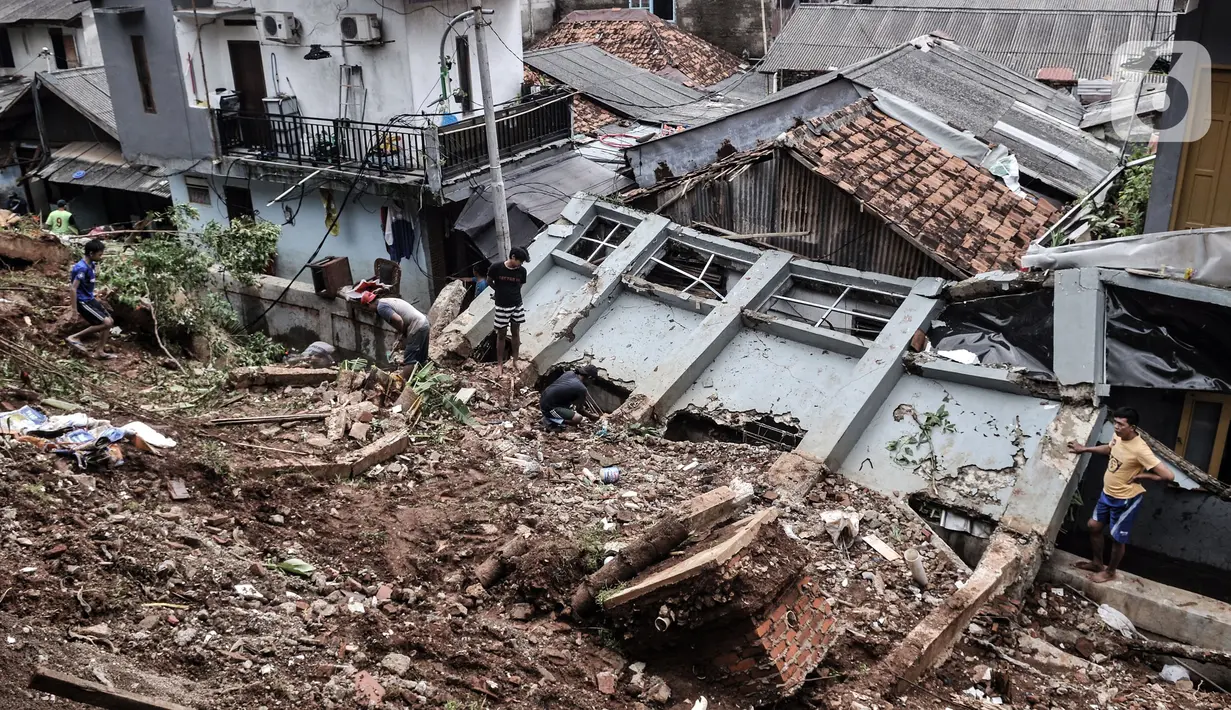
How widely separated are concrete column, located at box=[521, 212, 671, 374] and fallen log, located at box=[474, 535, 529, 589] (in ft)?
13.3

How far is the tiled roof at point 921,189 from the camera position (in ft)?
32.7

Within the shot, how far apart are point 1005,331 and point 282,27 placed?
42.0 ft

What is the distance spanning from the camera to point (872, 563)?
669 cm

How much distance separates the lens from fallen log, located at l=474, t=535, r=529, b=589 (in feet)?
19.2

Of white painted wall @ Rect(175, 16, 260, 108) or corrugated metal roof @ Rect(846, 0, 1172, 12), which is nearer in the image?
white painted wall @ Rect(175, 16, 260, 108)

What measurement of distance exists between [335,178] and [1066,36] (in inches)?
688

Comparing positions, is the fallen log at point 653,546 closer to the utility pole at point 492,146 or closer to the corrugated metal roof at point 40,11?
the utility pole at point 492,146

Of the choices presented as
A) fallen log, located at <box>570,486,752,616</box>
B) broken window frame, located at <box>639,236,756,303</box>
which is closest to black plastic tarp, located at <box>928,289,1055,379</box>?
broken window frame, located at <box>639,236,756,303</box>

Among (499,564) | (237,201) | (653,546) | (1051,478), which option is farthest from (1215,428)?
(237,201)

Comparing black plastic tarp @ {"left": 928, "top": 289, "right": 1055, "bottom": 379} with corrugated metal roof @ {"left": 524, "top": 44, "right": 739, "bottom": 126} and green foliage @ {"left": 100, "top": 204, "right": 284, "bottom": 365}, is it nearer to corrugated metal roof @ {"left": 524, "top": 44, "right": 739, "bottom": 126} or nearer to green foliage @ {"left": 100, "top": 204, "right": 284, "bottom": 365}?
green foliage @ {"left": 100, "top": 204, "right": 284, "bottom": 365}

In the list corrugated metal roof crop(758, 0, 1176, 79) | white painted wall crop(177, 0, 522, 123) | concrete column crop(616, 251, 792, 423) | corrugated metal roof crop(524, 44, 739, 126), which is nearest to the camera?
concrete column crop(616, 251, 792, 423)

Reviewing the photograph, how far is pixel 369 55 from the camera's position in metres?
15.4

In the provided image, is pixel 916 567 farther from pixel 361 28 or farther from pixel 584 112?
pixel 584 112

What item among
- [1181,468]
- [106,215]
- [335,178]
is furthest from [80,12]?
[1181,468]
